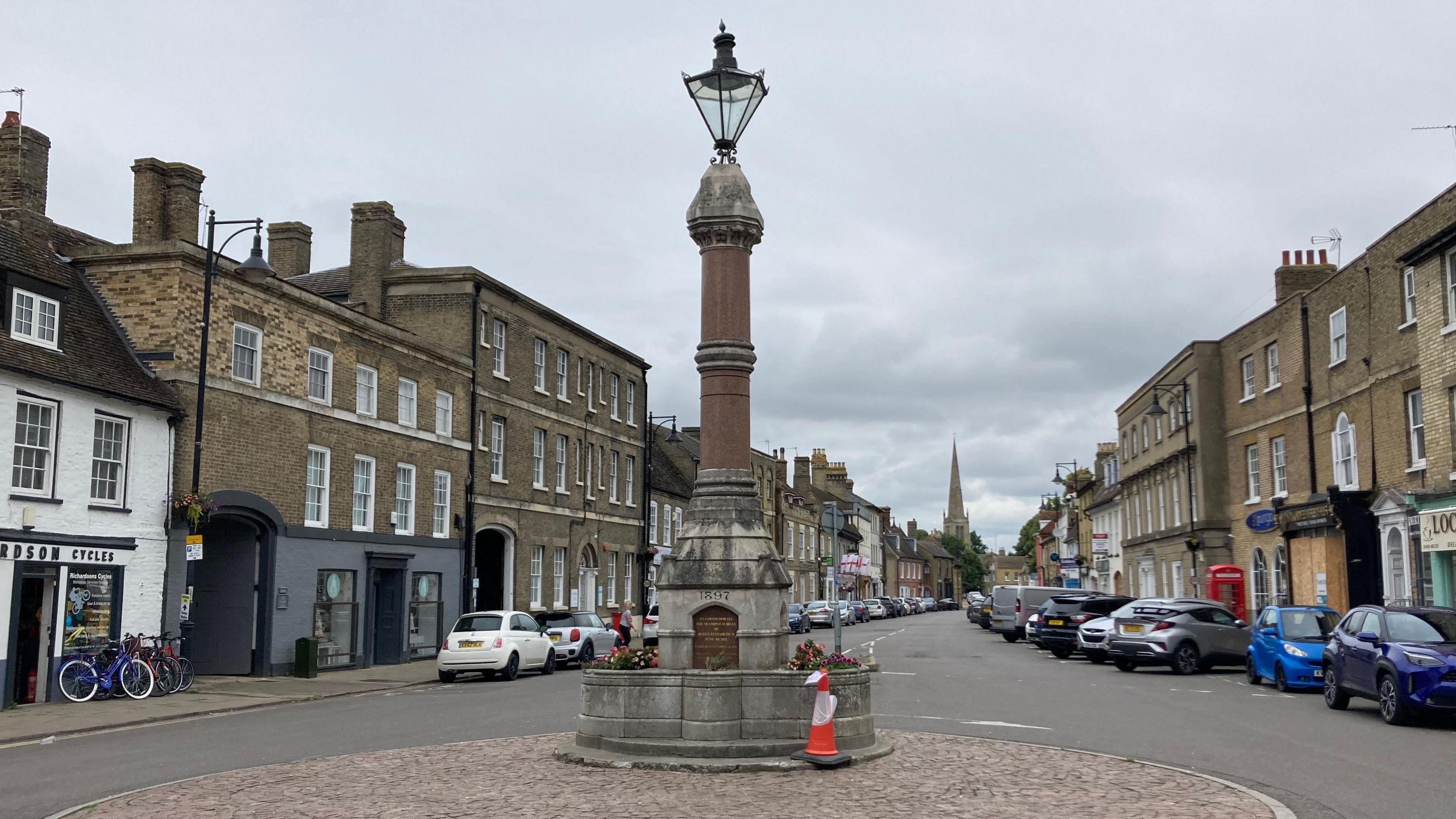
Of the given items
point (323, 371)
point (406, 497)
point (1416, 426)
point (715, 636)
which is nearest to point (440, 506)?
point (406, 497)

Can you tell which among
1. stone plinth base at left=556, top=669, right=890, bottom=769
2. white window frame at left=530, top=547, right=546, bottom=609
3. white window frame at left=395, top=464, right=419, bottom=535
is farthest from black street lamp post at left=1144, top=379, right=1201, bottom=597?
stone plinth base at left=556, top=669, right=890, bottom=769

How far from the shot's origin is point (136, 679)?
67.9 ft

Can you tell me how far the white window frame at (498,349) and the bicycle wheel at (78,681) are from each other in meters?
16.9

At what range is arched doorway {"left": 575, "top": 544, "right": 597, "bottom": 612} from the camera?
4181cm

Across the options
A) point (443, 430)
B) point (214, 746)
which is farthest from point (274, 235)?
point (214, 746)

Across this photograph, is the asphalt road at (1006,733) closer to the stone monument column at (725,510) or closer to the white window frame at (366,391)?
the stone monument column at (725,510)

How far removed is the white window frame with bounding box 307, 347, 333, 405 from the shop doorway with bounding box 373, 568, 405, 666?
4.59 meters

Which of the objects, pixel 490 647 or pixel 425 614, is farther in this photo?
pixel 425 614

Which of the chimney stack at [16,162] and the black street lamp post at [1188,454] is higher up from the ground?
the chimney stack at [16,162]

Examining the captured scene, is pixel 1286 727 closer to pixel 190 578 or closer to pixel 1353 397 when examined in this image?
pixel 1353 397

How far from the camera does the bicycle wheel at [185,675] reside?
21781 mm

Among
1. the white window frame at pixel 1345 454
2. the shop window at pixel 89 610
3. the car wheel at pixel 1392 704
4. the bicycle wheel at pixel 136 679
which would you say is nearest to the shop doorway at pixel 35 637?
the shop window at pixel 89 610

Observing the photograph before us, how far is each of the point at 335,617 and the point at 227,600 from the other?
3106 mm

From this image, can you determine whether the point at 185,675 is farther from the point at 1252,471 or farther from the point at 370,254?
the point at 1252,471
